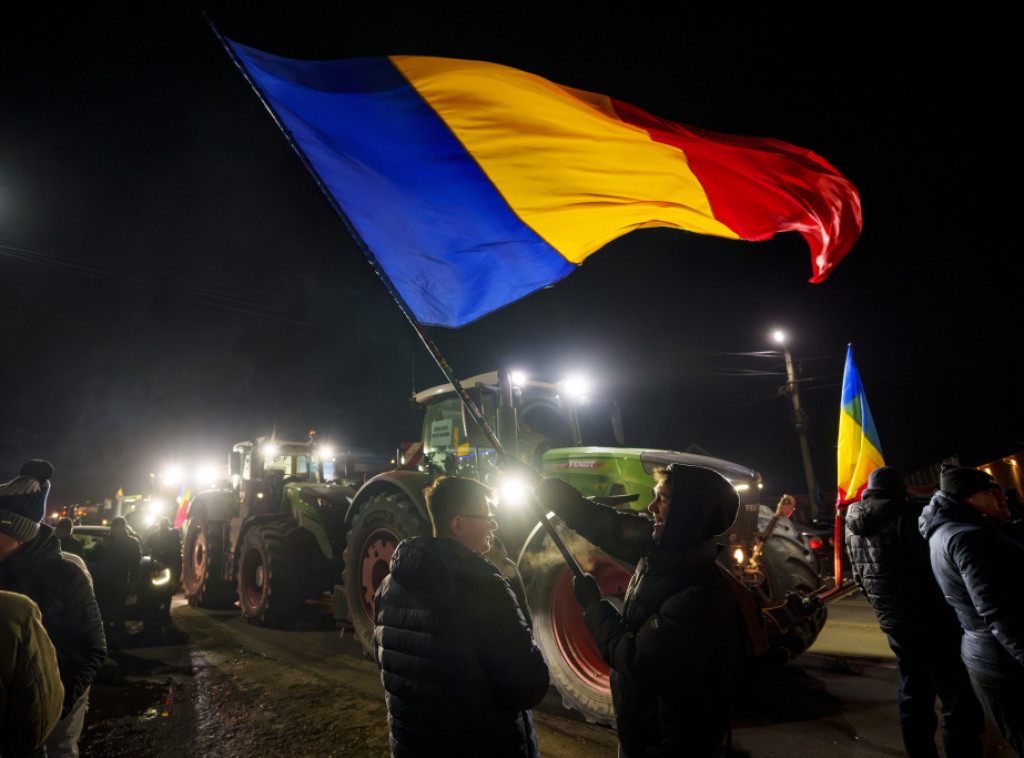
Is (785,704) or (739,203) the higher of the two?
(739,203)

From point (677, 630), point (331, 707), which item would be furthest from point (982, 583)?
point (331, 707)

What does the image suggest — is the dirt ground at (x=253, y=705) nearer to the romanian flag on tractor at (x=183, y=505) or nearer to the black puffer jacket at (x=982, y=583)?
the black puffer jacket at (x=982, y=583)

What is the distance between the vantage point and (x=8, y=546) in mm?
2561

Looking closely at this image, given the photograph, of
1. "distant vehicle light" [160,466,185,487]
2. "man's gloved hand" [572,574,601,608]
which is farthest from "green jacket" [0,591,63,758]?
"distant vehicle light" [160,466,185,487]

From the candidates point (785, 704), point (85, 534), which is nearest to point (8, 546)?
point (785, 704)

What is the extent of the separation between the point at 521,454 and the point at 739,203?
11.3 feet

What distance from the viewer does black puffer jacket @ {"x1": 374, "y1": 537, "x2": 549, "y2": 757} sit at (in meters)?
1.88

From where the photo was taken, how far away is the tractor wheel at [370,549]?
6223 millimetres

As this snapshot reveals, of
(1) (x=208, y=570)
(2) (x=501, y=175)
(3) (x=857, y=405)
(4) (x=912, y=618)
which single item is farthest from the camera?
(1) (x=208, y=570)

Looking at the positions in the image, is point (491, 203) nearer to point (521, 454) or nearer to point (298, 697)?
point (521, 454)

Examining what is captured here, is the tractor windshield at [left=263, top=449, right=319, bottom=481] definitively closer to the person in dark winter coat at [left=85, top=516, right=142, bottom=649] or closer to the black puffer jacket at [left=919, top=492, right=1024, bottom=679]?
the person in dark winter coat at [left=85, top=516, right=142, bottom=649]

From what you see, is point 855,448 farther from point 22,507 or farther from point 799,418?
point 799,418

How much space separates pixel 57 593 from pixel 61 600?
44mm

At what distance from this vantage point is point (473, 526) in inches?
84.7
